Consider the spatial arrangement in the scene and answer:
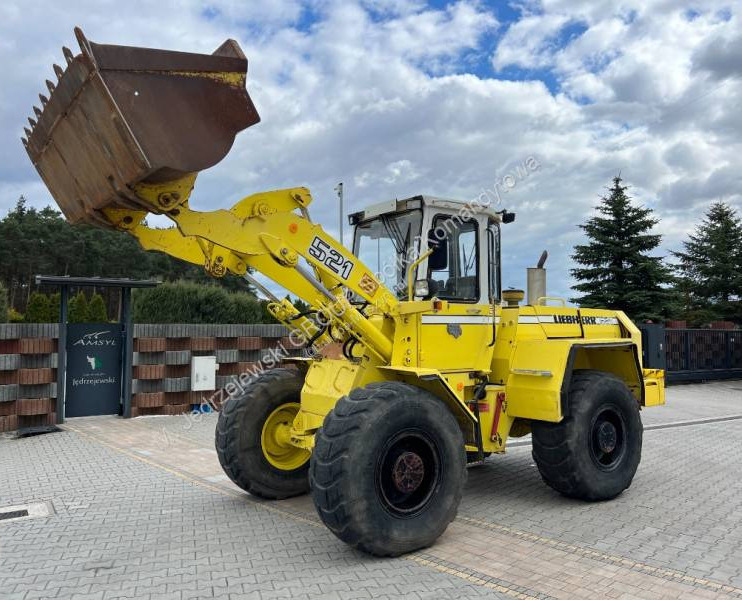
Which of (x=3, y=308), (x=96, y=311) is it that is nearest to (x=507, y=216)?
(x=96, y=311)

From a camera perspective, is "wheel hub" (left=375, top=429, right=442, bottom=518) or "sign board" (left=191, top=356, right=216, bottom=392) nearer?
"wheel hub" (left=375, top=429, right=442, bottom=518)

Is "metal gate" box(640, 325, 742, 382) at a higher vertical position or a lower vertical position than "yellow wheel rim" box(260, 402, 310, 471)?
higher

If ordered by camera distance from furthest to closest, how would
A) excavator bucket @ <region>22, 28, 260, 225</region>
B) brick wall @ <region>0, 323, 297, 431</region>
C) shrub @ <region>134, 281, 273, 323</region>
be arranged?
1. shrub @ <region>134, 281, 273, 323</region>
2. brick wall @ <region>0, 323, 297, 431</region>
3. excavator bucket @ <region>22, 28, 260, 225</region>

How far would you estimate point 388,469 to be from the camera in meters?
4.81

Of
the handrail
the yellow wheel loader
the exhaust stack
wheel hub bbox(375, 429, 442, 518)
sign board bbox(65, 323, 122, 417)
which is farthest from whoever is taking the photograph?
sign board bbox(65, 323, 122, 417)

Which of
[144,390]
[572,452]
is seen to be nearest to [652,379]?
[572,452]

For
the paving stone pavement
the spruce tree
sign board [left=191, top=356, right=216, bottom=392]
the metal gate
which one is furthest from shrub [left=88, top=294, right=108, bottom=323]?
the metal gate

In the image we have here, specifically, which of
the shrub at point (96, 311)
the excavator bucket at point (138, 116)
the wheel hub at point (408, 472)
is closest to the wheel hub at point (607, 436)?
the wheel hub at point (408, 472)

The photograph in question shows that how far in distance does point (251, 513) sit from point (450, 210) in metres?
3.40

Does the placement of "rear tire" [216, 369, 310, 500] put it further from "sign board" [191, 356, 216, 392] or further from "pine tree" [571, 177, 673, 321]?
"pine tree" [571, 177, 673, 321]

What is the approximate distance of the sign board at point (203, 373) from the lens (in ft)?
39.6

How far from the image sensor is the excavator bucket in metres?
4.18

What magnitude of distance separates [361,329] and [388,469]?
1.25m

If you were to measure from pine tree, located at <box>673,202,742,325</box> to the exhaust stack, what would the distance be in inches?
1030
